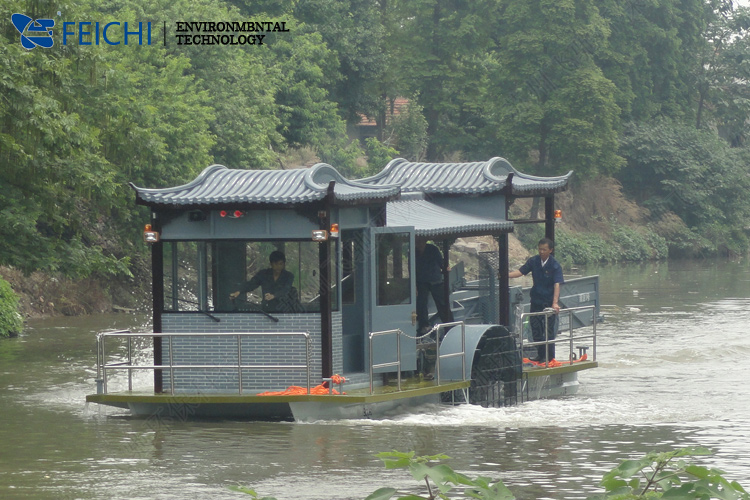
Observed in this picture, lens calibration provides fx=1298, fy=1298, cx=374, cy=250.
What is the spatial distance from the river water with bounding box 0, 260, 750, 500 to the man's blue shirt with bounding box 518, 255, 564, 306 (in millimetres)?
1501

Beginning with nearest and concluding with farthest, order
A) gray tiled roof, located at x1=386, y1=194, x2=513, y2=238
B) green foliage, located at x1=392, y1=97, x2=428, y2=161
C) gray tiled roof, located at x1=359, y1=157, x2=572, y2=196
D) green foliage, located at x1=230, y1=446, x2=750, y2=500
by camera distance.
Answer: green foliage, located at x1=230, y1=446, x2=750, y2=500
gray tiled roof, located at x1=386, y1=194, x2=513, y2=238
gray tiled roof, located at x1=359, y1=157, x2=572, y2=196
green foliage, located at x1=392, y1=97, x2=428, y2=161

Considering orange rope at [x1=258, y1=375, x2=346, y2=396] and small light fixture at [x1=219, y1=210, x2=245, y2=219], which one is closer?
orange rope at [x1=258, y1=375, x2=346, y2=396]

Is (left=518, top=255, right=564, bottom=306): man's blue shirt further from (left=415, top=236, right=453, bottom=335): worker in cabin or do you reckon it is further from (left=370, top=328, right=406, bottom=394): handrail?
(left=370, top=328, right=406, bottom=394): handrail

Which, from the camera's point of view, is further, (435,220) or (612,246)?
(612,246)

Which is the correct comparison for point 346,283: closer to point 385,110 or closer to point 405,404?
point 405,404

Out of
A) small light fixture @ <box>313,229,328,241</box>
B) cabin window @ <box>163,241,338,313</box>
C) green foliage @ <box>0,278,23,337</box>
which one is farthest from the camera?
green foliage @ <box>0,278,23,337</box>

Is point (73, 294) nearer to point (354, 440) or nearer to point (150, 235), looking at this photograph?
point (150, 235)

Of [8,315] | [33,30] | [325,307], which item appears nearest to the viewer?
[325,307]

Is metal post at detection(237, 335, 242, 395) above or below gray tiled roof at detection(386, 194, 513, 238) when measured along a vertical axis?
below

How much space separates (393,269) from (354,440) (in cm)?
272

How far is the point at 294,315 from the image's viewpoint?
1561 centimetres

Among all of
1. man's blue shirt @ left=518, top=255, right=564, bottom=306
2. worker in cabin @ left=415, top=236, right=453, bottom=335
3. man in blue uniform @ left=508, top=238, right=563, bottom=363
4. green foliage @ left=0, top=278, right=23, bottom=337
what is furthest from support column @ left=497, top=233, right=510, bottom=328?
green foliage @ left=0, top=278, right=23, bottom=337

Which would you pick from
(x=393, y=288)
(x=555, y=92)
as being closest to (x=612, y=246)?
(x=555, y=92)

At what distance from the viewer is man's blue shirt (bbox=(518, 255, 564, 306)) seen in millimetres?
18391
